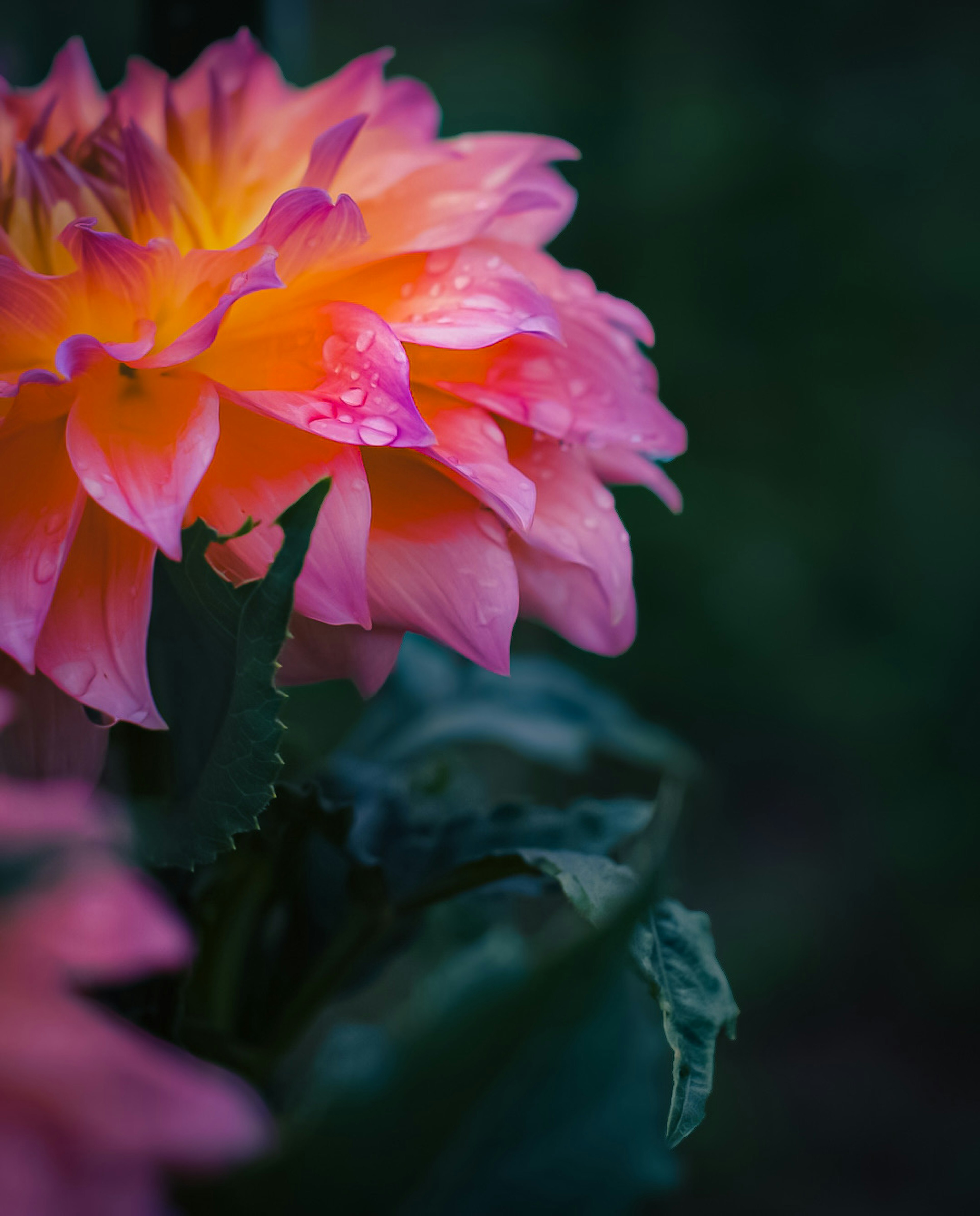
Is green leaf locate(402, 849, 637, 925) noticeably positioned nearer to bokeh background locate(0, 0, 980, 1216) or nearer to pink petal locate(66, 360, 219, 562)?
pink petal locate(66, 360, 219, 562)

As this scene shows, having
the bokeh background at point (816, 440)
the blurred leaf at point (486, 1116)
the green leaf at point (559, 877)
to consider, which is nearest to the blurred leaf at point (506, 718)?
the green leaf at point (559, 877)

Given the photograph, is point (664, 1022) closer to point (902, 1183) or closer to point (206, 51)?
point (206, 51)

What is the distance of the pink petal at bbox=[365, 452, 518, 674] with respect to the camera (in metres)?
0.23

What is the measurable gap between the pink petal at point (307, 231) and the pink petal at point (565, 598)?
9 cm

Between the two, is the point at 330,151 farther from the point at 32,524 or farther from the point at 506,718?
the point at 506,718

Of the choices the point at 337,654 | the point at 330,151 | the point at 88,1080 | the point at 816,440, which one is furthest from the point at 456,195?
the point at 816,440

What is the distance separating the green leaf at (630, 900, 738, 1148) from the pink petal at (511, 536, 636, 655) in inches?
2.8

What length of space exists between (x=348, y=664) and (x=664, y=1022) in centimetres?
11

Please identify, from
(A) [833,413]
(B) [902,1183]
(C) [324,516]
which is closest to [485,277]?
(C) [324,516]

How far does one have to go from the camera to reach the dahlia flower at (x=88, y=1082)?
0.11 m

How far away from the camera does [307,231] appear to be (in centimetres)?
24

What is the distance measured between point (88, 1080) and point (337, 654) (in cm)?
13

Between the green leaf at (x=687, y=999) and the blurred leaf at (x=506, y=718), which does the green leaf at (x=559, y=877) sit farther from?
the blurred leaf at (x=506, y=718)

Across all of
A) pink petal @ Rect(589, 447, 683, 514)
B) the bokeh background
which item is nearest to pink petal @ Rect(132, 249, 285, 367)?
pink petal @ Rect(589, 447, 683, 514)
